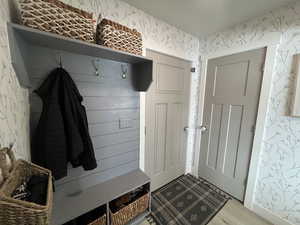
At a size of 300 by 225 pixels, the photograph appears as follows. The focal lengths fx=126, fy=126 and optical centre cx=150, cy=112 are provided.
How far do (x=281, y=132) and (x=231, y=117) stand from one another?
51 cm

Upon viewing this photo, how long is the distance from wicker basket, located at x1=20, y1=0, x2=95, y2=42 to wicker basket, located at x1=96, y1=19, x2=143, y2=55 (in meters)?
0.10

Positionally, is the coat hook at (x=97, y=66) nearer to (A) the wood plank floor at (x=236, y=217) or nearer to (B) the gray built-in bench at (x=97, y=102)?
(B) the gray built-in bench at (x=97, y=102)

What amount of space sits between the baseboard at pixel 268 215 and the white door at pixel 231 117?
0.56 ft

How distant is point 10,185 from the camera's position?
0.51 metres

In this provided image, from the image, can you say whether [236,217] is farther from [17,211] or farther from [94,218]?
[17,211]

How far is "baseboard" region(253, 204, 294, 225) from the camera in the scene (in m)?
1.38

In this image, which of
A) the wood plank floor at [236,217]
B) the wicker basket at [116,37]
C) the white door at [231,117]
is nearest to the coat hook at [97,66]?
the wicker basket at [116,37]

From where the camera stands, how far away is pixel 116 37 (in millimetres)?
1031

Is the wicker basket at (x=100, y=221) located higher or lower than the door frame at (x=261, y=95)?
lower

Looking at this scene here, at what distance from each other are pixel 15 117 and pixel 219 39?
236 centimetres

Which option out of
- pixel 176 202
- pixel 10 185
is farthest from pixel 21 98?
pixel 176 202

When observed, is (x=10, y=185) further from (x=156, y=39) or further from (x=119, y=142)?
(x=156, y=39)

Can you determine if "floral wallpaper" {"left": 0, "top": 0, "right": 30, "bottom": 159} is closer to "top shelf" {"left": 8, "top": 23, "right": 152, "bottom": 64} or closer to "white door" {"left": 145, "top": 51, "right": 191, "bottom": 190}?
"top shelf" {"left": 8, "top": 23, "right": 152, "bottom": 64}

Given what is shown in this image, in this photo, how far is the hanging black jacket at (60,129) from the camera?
0.89 metres
